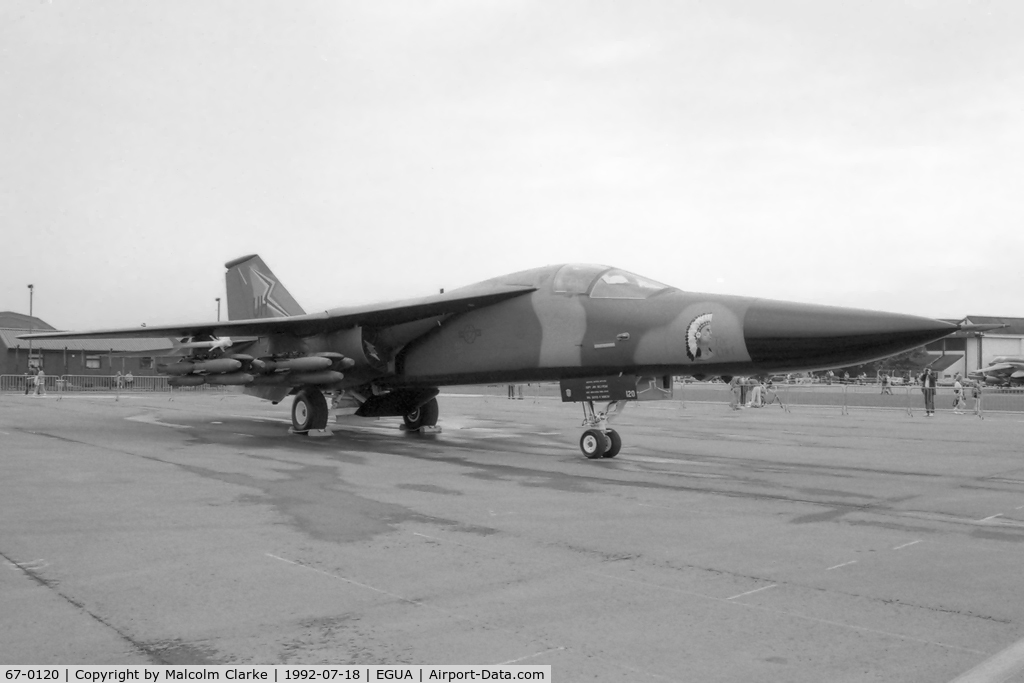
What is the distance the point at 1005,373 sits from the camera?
57375mm

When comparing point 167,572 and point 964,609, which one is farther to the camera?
point 167,572

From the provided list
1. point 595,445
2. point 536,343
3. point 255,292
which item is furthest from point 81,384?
point 595,445

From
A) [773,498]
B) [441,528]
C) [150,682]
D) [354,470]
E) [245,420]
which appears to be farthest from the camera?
[245,420]

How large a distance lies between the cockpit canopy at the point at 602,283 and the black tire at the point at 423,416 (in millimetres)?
5150

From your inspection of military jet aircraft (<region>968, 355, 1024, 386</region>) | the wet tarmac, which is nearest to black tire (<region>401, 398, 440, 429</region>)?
the wet tarmac

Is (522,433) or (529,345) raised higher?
(529,345)

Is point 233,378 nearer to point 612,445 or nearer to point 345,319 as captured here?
point 345,319

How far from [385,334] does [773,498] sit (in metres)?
8.13

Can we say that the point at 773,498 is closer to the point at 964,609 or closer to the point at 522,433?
the point at 964,609

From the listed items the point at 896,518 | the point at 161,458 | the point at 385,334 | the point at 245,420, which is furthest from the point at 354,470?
the point at 245,420

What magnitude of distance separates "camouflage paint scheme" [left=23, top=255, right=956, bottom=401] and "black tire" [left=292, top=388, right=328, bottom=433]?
30 cm

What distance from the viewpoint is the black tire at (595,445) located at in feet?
37.5

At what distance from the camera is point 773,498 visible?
806 centimetres
